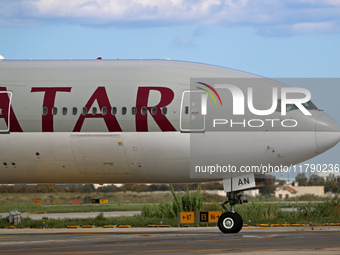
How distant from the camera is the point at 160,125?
2862 cm

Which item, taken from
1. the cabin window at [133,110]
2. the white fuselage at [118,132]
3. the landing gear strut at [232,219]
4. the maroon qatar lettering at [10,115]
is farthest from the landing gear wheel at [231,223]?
the maroon qatar lettering at [10,115]

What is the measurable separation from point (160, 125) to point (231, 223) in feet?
15.8

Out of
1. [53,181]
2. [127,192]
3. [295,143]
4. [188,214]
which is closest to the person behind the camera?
[295,143]

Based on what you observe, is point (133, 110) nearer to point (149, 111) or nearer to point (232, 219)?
point (149, 111)

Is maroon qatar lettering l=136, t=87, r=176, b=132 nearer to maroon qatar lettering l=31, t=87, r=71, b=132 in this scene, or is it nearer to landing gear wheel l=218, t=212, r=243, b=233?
maroon qatar lettering l=31, t=87, r=71, b=132

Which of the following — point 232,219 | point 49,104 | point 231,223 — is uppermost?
point 49,104

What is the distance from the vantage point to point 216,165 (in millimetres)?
29047

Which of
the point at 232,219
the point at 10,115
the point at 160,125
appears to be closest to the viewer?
the point at 160,125

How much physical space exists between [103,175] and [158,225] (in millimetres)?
8395

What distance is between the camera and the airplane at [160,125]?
1125 inches

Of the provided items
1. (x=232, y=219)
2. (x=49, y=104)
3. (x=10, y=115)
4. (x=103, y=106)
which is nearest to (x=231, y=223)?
(x=232, y=219)

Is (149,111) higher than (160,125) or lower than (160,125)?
higher

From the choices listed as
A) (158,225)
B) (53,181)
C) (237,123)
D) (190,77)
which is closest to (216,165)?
(237,123)

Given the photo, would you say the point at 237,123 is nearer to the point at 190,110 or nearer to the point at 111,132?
the point at 190,110
